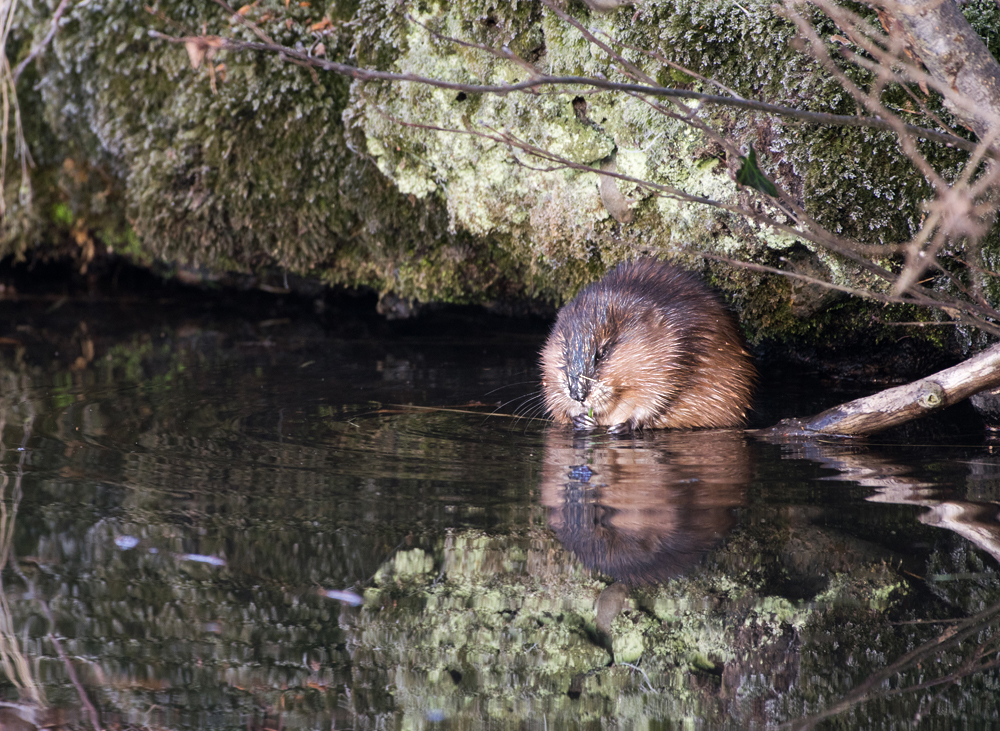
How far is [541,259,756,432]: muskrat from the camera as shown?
3848 mm

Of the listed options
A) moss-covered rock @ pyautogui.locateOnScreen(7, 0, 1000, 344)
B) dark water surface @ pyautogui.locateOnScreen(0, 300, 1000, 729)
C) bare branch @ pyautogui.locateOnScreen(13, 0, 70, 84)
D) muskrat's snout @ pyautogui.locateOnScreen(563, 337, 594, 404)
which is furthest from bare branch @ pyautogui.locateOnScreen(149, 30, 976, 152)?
bare branch @ pyautogui.locateOnScreen(13, 0, 70, 84)

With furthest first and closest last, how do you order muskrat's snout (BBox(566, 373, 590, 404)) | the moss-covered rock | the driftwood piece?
the moss-covered rock → muskrat's snout (BBox(566, 373, 590, 404)) → the driftwood piece

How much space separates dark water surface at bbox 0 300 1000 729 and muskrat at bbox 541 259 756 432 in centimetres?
17

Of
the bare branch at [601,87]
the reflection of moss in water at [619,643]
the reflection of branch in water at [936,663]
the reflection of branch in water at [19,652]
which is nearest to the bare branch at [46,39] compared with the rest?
the bare branch at [601,87]

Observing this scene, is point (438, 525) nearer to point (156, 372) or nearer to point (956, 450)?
point (956, 450)

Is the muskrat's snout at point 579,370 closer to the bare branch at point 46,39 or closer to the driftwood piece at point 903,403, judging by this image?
the driftwood piece at point 903,403

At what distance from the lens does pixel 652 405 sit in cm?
385

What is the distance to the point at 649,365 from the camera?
3850mm

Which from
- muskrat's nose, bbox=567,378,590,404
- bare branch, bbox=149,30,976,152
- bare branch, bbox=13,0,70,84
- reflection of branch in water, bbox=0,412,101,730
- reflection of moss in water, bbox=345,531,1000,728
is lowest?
reflection of branch in water, bbox=0,412,101,730

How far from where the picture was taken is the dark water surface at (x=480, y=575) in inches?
70.6

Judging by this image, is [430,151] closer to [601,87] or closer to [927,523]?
[601,87]

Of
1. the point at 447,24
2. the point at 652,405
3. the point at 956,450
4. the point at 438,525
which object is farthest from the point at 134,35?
the point at 956,450

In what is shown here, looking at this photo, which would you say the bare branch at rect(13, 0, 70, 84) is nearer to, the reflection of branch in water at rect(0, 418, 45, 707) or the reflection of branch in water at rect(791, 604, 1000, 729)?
the reflection of branch in water at rect(0, 418, 45, 707)

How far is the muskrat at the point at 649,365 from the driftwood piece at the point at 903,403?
356 mm
